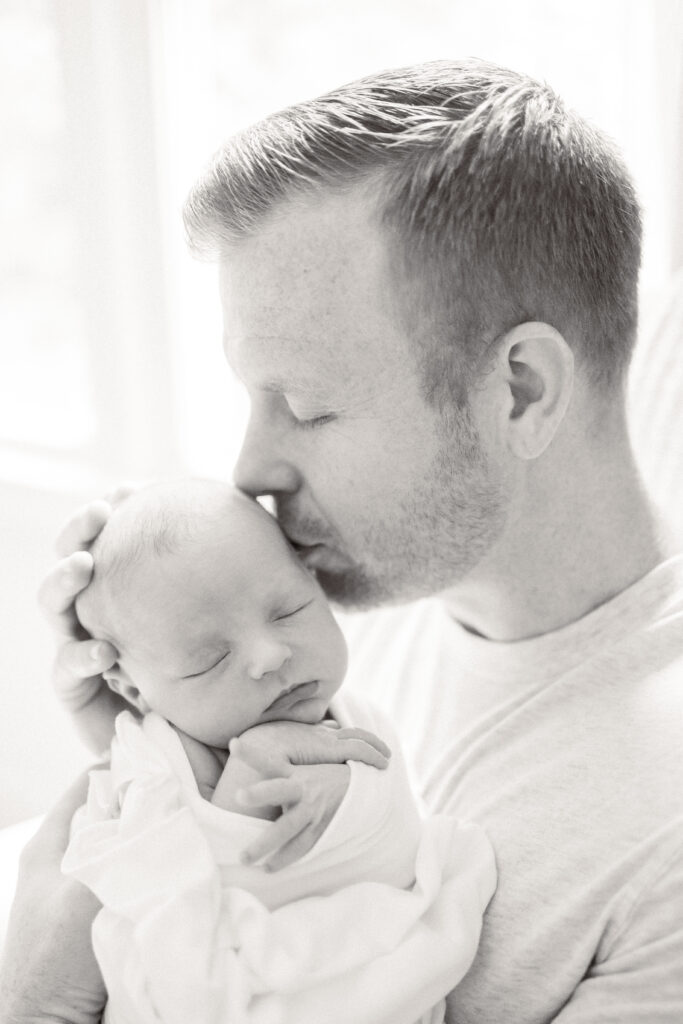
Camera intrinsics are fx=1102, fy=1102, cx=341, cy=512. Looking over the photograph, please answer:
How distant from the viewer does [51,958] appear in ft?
4.39

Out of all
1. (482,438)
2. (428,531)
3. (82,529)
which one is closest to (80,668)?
(82,529)

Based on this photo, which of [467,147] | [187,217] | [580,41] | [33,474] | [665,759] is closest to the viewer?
[665,759]

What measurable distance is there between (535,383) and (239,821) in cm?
68

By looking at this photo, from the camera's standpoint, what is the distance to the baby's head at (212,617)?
4.35ft

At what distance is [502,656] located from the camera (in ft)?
5.13

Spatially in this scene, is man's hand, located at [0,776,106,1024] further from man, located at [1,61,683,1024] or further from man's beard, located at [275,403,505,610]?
man's beard, located at [275,403,505,610]

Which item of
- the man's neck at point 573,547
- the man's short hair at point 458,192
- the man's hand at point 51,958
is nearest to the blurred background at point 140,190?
the man's neck at point 573,547

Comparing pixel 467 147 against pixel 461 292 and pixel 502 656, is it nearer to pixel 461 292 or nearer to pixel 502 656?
pixel 461 292

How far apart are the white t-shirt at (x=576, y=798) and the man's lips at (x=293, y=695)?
265mm

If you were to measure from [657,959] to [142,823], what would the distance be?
58 cm

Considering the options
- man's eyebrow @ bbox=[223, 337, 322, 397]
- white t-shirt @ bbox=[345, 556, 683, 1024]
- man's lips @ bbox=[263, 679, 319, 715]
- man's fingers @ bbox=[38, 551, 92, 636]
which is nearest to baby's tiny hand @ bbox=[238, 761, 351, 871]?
man's lips @ bbox=[263, 679, 319, 715]

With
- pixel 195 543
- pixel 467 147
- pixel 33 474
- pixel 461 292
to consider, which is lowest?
pixel 33 474

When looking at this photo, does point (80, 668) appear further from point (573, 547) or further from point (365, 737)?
point (573, 547)

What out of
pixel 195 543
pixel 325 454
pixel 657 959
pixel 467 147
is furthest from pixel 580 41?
pixel 657 959
